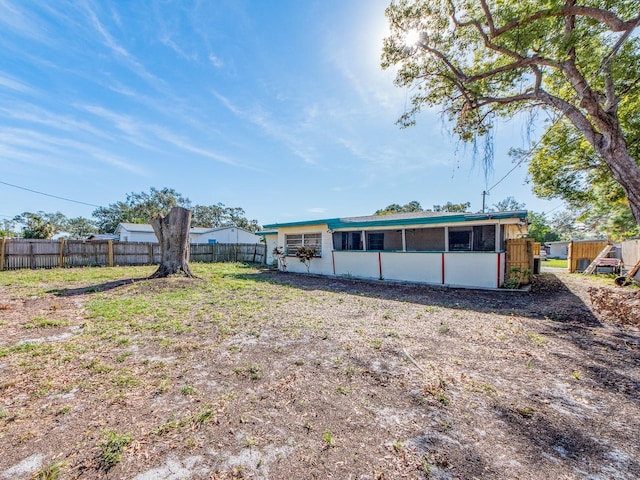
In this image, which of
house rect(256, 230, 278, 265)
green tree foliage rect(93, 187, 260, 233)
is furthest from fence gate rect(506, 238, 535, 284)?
green tree foliage rect(93, 187, 260, 233)

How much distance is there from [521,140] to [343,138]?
20.1 ft

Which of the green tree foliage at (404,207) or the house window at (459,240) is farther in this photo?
the green tree foliage at (404,207)

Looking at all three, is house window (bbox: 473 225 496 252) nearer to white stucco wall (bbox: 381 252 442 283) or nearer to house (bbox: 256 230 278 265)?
white stucco wall (bbox: 381 252 442 283)

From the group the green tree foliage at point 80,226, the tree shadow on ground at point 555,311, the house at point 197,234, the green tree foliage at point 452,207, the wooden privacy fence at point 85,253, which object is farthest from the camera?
the green tree foliage at point 80,226

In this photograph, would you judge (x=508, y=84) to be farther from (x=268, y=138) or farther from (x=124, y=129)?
(x=124, y=129)

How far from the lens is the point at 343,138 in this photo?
1090cm

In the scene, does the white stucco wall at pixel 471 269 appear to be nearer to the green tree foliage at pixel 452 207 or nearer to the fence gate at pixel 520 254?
the fence gate at pixel 520 254

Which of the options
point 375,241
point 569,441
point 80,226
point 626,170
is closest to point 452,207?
point 375,241

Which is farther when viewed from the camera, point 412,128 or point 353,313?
point 412,128

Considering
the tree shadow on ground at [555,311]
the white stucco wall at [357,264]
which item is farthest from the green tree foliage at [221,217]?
the tree shadow on ground at [555,311]

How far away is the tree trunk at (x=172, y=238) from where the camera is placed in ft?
30.9

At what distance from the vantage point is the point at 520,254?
29.0ft

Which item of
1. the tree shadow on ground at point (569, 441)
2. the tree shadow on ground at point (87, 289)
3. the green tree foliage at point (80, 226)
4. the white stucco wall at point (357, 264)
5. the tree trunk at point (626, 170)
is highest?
the green tree foliage at point (80, 226)

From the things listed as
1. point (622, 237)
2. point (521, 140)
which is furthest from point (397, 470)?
point (622, 237)
